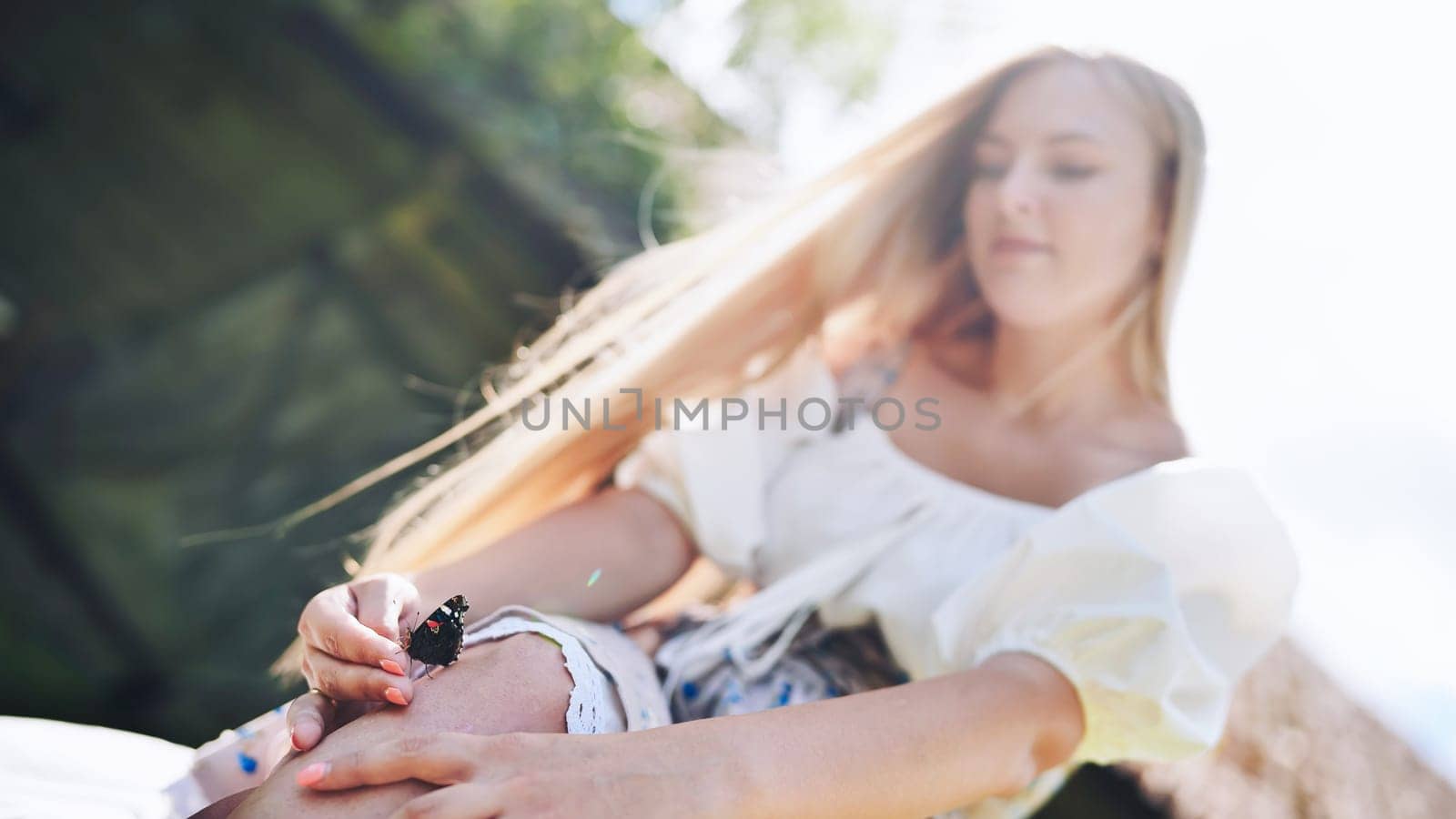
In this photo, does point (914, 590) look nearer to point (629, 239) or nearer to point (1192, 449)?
point (1192, 449)

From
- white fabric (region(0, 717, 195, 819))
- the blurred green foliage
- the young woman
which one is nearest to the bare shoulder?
the young woman

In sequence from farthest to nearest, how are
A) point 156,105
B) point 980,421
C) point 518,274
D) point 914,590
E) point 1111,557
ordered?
point 156,105 → point 518,274 → point 980,421 → point 914,590 → point 1111,557

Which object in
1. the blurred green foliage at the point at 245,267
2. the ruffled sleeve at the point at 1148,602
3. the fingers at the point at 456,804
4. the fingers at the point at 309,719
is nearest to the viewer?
the fingers at the point at 456,804

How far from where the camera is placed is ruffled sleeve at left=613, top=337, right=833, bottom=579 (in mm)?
1417

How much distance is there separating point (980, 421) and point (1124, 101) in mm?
551

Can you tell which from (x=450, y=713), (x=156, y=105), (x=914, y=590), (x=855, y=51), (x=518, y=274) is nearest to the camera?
(x=450, y=713)

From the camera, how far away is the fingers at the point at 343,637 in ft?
3.04

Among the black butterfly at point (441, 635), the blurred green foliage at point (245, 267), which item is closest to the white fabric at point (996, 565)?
the black butterfly at point (441, 635)

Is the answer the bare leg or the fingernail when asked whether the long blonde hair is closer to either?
the bare leg

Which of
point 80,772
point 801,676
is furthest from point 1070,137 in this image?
point 80,772

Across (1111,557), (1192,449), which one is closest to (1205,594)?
(1111,557)

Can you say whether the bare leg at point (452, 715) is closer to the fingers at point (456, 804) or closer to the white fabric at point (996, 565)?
the fingers at point (456, 804)

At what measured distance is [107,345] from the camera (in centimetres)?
294

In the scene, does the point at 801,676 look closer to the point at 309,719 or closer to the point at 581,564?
the point at 581,564
